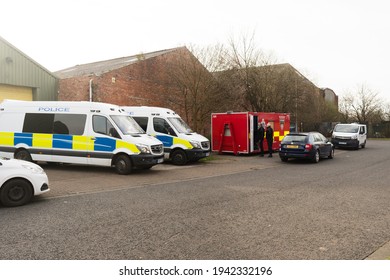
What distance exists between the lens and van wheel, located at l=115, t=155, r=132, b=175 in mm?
11125

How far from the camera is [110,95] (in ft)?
65.1

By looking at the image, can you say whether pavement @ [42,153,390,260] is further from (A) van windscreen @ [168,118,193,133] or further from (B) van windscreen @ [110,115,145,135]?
(A) van windscreen @ [168,118,193,133]

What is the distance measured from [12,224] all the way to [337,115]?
43247 mm

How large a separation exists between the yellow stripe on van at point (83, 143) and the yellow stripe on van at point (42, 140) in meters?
1.02

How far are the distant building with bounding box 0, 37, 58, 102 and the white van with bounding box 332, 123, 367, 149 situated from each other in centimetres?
1892

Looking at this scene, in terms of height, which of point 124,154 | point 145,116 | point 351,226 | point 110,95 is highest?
point 110,95

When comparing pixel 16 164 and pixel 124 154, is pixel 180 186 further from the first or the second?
pixel 16 164

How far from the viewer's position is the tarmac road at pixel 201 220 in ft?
14.0

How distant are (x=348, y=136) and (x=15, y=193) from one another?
2196cm

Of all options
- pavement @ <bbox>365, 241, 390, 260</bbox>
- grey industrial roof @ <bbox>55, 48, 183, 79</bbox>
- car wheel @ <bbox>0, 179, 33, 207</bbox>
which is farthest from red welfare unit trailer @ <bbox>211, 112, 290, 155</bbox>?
pavement @ <bbox>365, 241, 390, 260</bbox>

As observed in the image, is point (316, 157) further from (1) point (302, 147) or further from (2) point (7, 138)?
(2) point (7, 138)

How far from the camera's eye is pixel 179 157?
14234mm

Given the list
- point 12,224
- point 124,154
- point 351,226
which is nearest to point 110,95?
point 124,154

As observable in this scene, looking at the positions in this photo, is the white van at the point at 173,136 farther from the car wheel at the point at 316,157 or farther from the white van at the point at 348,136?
the white van at the point at 348,136
